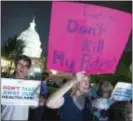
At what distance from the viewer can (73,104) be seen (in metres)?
3.14

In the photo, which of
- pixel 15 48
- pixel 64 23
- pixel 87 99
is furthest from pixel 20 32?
pixel 87 99

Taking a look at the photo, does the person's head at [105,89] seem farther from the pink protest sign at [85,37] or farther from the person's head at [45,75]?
the person's head at [45,75]

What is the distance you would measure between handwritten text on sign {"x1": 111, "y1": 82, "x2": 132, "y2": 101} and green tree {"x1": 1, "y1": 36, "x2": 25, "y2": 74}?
29.7 inches

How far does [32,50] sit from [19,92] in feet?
1.02

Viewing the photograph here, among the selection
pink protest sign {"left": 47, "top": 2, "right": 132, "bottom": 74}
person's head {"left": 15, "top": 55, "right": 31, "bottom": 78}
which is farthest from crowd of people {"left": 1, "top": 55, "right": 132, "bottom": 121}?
pink protest sign {"left": 47, "top": 2, "right": 132, "bottom": 74}

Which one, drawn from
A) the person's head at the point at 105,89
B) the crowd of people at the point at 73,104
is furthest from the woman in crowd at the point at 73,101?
the person's head at the point at 105,89

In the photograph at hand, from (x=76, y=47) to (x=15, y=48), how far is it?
44 cm

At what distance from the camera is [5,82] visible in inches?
120

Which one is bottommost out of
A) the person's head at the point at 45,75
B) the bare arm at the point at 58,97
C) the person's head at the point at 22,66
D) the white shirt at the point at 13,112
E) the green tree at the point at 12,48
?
the white shirt at the point at 13,112

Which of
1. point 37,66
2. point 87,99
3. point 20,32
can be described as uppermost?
point 20,32

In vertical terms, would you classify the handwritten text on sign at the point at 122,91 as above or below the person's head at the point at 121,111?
above

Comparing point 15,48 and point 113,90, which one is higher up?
point 15,48

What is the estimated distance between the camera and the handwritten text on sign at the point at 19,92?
3.04 metres

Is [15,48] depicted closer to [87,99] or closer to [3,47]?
[3,47]
